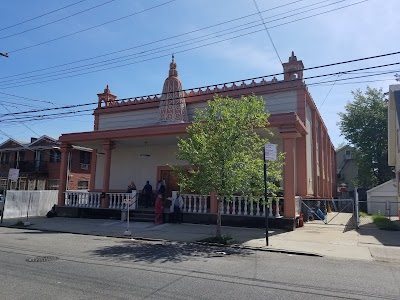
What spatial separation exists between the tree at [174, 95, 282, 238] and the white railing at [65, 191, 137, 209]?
22.5 feet

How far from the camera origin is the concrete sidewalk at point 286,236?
1027 centimetres

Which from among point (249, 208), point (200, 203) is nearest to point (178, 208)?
point (200, 203)

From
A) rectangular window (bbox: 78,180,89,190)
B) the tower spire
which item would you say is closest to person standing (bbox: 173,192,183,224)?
the tower spire

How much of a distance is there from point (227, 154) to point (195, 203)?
213 inches

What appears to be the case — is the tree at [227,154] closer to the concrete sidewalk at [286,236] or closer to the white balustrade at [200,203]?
the white balustrade at [200,203]

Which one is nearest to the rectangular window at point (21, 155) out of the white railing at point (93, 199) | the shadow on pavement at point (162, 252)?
the white railing at point (93, 199)

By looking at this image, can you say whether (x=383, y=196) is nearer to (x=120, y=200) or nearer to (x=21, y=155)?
(x=120, y=200)

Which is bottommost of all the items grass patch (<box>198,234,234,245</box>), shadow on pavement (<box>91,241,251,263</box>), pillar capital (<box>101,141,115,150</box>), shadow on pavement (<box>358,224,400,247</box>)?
shadow on pavement (<box>91,241,251,263</box>)

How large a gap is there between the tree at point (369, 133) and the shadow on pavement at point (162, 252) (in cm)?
3403

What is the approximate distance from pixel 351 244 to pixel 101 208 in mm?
12506

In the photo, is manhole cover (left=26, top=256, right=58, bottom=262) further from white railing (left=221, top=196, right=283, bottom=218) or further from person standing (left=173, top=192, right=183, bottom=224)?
person standing (left=173, top=192, right=183, bottom=224)

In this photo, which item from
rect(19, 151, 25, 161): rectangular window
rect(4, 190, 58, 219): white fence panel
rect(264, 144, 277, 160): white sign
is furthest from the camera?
rect(19, 151, 25, 161): rectangular window

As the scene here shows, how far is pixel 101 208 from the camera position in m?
18.9

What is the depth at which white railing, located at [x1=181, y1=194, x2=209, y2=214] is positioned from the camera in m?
16.3
